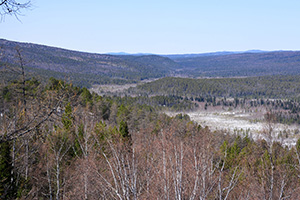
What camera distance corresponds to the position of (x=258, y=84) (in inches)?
6427

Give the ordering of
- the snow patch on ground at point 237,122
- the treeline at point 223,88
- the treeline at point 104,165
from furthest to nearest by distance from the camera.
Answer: the treeline at point 223,88 < the snow patch on ground at point 237,122 < the treeline at point 104,165

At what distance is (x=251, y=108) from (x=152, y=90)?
54117 millimetres

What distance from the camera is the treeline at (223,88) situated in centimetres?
14688

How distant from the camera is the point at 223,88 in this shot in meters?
156

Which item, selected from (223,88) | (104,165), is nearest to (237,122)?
(223,88)

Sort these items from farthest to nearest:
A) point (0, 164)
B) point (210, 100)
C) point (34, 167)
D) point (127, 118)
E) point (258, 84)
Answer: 1. point (258, 84)
2. point (210, 100)
3. point (127, 118)
4. point (34, 167)
5. point (0, 164)

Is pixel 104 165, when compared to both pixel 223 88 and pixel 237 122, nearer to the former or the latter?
pixel 237 122

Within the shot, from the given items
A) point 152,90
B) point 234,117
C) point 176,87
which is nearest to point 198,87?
point 176,87

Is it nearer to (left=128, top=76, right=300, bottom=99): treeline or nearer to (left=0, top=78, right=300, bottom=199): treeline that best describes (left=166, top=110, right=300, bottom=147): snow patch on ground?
(left=128, top=76, right=300, bottom=99): treeline

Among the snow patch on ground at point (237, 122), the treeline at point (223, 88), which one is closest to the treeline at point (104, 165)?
the snow patch on ground at point (237, 122)

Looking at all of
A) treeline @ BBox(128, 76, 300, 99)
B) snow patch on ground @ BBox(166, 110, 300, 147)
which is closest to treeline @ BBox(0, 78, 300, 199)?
snow patch on ground @ BBox(166, 110, 300, 147)

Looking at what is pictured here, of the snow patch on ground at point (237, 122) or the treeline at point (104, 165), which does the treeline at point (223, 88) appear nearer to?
the snow patch on ground at point (237, 122)

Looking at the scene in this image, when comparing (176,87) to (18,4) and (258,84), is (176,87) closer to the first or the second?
(258,84)

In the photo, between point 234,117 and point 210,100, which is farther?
point 210,100
